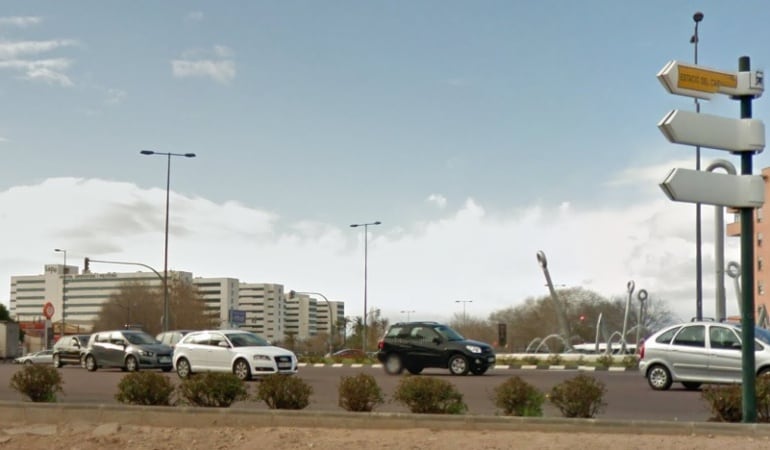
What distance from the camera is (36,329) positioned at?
12550 cm

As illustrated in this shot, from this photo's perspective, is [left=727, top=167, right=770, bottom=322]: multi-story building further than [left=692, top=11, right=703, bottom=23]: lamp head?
Yes

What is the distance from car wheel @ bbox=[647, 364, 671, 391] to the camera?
2130 centimetres

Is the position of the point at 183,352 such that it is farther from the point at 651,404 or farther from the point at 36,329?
the point at 36,329

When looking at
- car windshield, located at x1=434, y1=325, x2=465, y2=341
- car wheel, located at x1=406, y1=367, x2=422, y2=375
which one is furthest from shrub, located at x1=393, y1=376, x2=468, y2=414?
car wheel, located at x1=406, y1=367, x2=422, y2=375

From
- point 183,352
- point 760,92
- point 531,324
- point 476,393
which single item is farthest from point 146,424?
point 531,324

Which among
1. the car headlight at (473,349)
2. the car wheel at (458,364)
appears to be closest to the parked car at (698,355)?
the car headlight at (473,349)

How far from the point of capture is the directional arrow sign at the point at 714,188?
11.1 m

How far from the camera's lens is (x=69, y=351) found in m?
38.8

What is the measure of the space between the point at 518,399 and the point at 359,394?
2.25 meters

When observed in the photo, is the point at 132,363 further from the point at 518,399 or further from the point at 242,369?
the point at 518,399

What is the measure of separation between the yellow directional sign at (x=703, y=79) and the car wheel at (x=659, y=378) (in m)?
10.8

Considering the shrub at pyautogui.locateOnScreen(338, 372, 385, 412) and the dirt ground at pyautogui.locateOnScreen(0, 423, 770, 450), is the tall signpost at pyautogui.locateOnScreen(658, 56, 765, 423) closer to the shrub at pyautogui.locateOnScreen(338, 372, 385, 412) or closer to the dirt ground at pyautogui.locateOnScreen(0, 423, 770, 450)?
the dirt ground at pyautogui.locateOnScreen(0, 423, 770, 450)

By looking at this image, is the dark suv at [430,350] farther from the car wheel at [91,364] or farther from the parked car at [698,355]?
the car wheel at [91,364]

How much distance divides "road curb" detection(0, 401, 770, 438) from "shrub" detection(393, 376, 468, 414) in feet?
2.38
